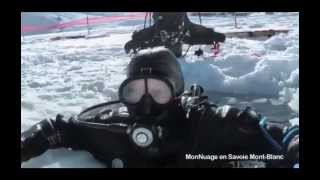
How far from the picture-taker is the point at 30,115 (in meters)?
3.03

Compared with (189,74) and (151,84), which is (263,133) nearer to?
(189,74)

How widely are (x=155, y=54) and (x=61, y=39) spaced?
0.53 m

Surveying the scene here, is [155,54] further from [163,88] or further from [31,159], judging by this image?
[31,159]

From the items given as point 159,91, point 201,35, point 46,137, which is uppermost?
point 201,35

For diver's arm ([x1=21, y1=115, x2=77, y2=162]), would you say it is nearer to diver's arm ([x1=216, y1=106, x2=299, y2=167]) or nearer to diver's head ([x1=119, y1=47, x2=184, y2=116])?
diver's head ([x1=119, y1=47, x2=184, y2=116])

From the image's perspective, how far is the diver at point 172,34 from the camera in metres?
3.04

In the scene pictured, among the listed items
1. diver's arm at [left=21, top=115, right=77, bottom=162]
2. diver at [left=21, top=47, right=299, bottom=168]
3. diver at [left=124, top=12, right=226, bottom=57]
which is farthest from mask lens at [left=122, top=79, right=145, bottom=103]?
diver's arm at [left=21, top=115, right=77, bottom=162]

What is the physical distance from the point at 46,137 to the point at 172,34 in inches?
33.2

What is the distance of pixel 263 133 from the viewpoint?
296 cm

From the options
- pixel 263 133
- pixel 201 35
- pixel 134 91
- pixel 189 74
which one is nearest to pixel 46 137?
pixel 134 91

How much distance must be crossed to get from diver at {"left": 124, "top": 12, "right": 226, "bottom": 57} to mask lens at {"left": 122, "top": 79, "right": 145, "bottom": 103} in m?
0.18

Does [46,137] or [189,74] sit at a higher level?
[189,74]
